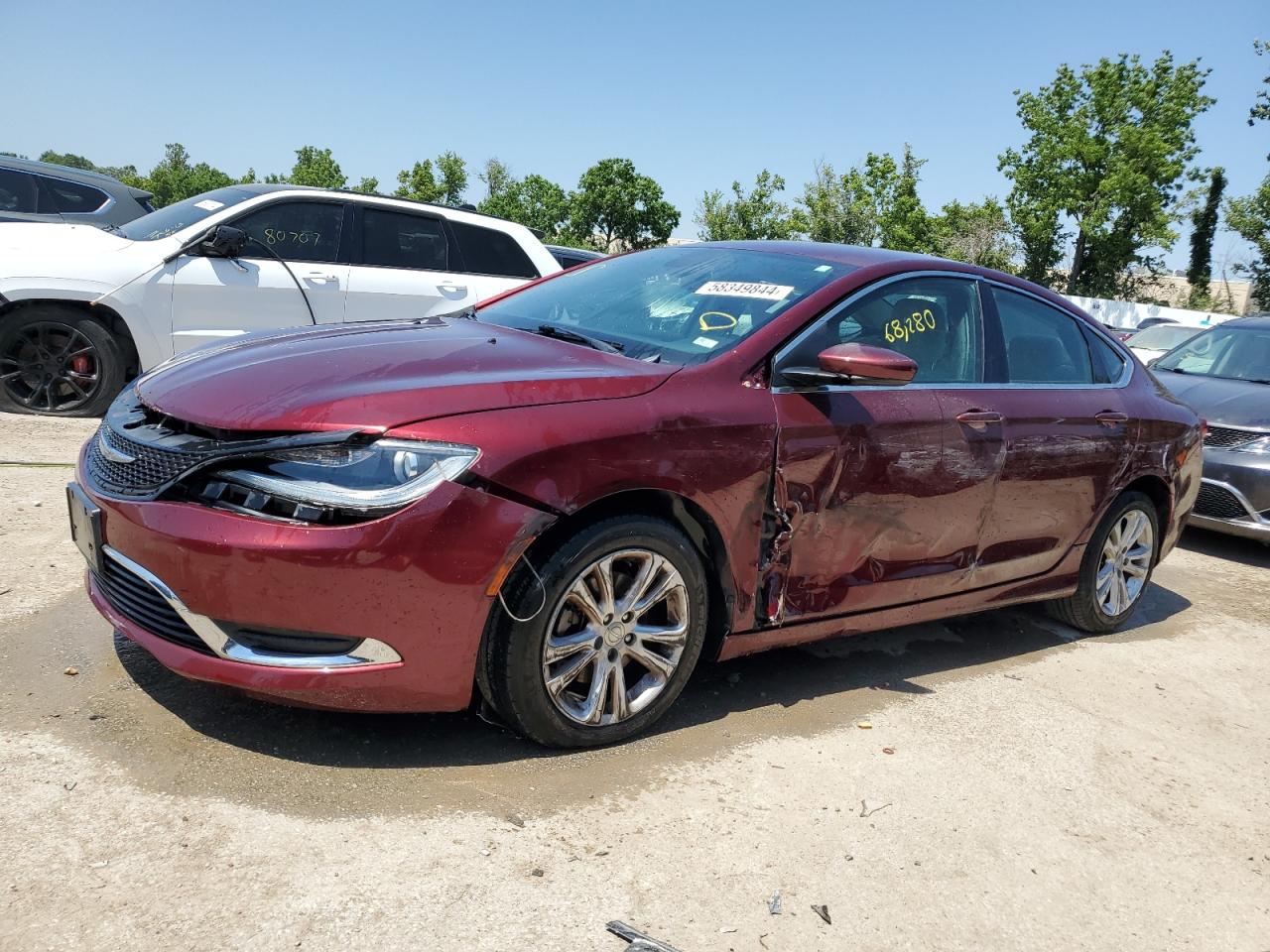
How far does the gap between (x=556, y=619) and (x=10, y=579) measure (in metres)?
2.51

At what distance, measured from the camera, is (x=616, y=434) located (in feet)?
9.84

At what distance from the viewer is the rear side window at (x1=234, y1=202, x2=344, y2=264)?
7.48 metres

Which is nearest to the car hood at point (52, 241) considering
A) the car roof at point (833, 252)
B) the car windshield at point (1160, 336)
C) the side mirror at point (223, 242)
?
the side mirror at point (223, 242)

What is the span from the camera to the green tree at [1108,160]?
4675cm

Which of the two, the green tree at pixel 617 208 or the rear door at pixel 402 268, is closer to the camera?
the rear door at pixel 402 268

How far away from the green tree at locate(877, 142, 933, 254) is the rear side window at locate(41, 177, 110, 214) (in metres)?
49.2

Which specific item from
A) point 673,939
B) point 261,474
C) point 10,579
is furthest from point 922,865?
point 10,579

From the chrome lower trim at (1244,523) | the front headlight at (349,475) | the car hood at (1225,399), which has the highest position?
the car hood at (1225,399)

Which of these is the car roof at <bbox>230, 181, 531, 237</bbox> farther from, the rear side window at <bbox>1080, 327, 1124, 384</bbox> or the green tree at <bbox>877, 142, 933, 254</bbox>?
the green tree at <bbox>877, 142, 933, 254</bbox>

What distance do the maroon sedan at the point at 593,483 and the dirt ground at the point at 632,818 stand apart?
297mm

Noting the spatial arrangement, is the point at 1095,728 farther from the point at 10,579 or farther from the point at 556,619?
the point at 10,579

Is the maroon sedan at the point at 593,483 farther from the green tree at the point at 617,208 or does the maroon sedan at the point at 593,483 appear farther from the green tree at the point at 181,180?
the green tree at the point at 181,180

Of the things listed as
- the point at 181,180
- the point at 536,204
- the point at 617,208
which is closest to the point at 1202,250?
the point at 617,208

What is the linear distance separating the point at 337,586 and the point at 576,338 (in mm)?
1397
